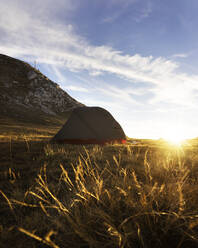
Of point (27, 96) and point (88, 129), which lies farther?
point (27, 96)

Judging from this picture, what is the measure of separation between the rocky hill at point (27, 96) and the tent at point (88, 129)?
68.0ft

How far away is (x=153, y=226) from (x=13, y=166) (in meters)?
3.02

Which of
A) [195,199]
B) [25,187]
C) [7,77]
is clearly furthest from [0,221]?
[7,77]

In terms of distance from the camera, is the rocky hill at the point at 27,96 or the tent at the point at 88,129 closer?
the tent at the point at 88,129

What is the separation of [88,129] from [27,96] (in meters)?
32.2

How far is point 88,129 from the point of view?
8.14 meters

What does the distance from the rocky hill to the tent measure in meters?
20.7

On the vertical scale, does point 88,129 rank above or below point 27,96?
below

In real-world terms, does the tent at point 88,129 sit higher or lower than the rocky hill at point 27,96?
lower

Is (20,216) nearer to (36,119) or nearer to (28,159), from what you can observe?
(28,159)

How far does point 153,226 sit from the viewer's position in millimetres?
1191

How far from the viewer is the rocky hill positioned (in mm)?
28594

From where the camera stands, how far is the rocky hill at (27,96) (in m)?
28.6

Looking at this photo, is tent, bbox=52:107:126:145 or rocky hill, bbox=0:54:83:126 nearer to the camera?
tent, bbox=52:107:126:145
